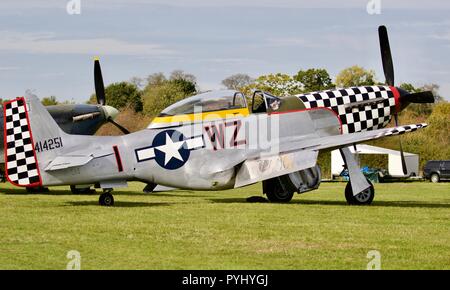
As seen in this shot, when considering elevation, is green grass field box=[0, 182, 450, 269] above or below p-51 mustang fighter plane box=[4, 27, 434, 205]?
below

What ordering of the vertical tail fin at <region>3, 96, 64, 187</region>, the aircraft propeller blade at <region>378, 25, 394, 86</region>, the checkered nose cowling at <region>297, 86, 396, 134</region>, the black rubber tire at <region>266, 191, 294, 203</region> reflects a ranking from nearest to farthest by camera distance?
the vertical tail fin at <region>3, 96, 64, 187</region> < the checkered nose cowling at <region>297, 86, 396, 134</region> < the black rubber tire at <region>266, 191, 294, 203</region> < the aircraft propeller blade at <region>378, 25, 394, 86</region>

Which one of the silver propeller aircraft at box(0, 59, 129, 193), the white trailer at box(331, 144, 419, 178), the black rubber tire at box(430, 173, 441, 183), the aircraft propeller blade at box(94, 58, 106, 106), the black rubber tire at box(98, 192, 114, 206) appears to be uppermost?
the aircraft propeller blade at box(94, 58, 106, 106)

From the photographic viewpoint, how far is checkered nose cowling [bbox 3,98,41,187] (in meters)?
16.5

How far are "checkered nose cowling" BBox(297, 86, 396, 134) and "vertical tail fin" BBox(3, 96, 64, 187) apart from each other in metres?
5.83

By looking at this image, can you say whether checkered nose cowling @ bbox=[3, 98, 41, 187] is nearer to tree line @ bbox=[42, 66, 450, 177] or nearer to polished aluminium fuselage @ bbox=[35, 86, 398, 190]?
polished aluminium fuselage @ bbox=[35, 86, 398, 190]

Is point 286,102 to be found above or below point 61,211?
above

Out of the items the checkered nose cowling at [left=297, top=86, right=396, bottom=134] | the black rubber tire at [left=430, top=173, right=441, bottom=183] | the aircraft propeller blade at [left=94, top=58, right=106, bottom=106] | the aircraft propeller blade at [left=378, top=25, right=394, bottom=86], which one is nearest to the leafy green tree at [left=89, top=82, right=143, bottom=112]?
the black rubber tire at [left=430, top=173, right=441, bottom=183]

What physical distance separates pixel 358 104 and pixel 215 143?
3.65 m

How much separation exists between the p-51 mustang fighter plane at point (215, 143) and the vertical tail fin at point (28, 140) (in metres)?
0.02

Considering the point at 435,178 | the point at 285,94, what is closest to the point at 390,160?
the point at 435,178
